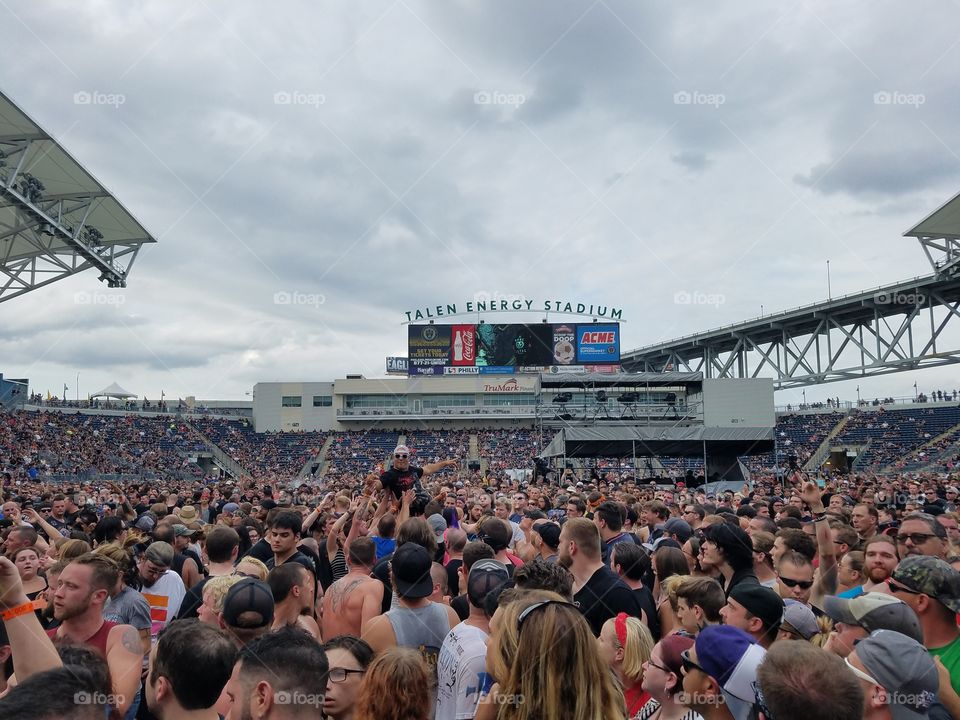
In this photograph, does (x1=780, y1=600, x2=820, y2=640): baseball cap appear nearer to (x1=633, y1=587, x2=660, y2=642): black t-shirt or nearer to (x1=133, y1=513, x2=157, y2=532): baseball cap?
(x1=633, y1=587, x2=660, y2=642): black t-shirt

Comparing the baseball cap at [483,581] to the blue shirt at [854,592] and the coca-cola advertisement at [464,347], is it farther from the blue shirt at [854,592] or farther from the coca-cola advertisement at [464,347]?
the coca-cola advertisement at [464,347]

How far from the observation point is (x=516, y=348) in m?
48.8

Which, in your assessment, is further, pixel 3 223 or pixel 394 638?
pixel 3 223

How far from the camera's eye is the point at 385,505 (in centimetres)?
736

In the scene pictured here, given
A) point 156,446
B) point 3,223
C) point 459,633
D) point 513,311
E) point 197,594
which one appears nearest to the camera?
point 459,633

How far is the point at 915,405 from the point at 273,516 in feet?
204

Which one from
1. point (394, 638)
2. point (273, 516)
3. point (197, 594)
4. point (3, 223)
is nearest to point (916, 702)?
point (394, 638)

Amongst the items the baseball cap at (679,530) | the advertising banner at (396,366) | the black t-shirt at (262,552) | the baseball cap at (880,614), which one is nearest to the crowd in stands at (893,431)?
the advertising banner at (396,366)

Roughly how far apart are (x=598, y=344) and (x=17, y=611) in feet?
155

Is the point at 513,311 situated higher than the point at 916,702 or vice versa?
the point at 513,311

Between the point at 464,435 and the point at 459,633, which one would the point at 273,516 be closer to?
the point at 459,633

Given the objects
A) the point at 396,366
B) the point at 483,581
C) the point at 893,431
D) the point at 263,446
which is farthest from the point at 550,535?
the point at 263,446

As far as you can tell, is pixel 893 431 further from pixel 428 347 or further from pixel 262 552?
pixel 262 552

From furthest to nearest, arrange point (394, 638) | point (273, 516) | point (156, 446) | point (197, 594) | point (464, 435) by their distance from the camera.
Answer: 1. point (464, 435)
2. point (156, 446)
3. point (273, 516)
4. point (197, 594)
5. point (394, 638)
